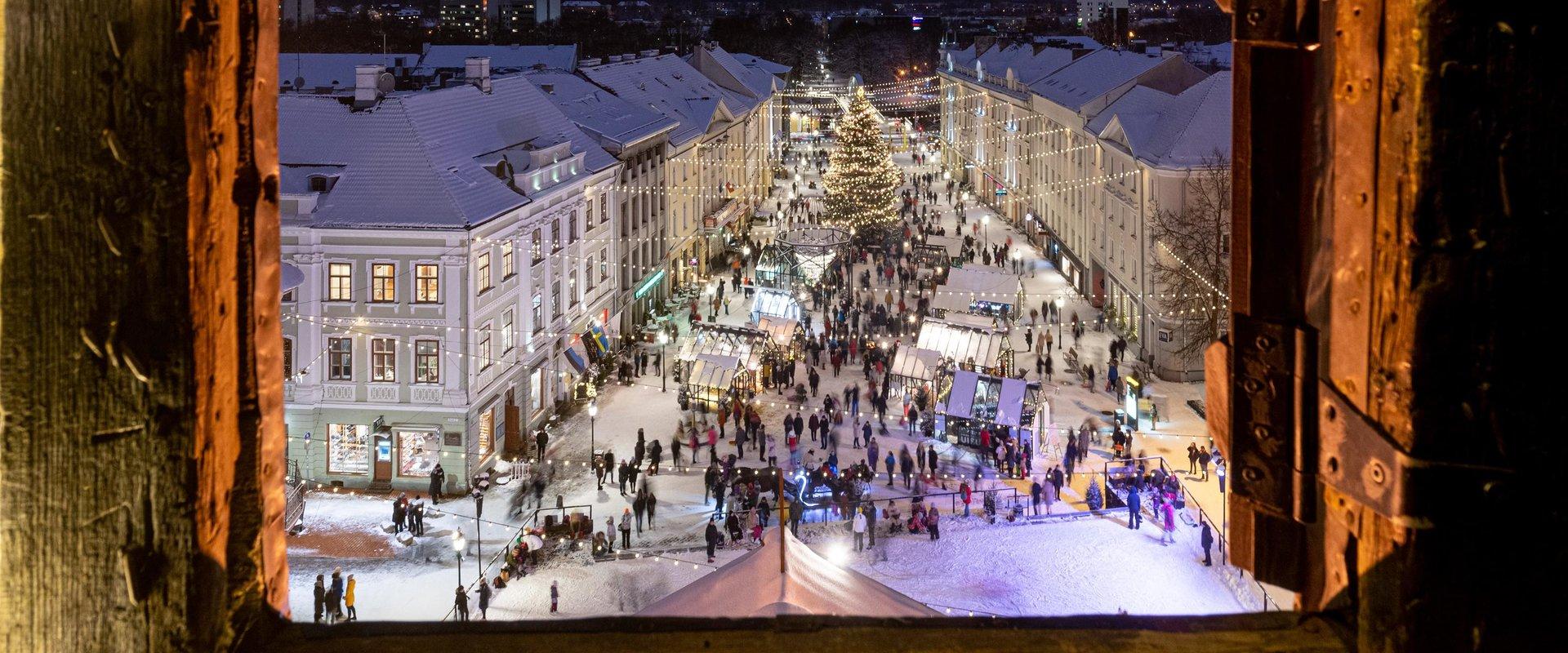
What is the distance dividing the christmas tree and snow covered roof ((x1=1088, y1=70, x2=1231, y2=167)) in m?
11.5

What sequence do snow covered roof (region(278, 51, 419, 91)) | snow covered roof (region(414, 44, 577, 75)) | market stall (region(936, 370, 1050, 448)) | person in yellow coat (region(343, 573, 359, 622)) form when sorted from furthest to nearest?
1. snow covered roof (region(414, 44, 577, 75))
2. snow covered roof (region(278, 51, 419, 91))
3. market stall (region(936, 370, 1050, 448))
4. person in yellow coat (region(343, 573, 359, 622))

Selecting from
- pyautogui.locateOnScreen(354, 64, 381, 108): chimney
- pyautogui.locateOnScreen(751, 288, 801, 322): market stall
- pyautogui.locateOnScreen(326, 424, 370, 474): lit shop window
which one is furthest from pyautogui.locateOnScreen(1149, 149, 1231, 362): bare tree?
pyautogui.locateOnScreen(354, 64, 381, 108): chimney

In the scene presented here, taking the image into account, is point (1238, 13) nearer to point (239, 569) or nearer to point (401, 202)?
point (239, 569)

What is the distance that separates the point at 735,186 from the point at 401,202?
34.5 m

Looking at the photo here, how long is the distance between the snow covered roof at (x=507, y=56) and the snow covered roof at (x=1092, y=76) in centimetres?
A: 2164

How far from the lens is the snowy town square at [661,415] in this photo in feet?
58.5

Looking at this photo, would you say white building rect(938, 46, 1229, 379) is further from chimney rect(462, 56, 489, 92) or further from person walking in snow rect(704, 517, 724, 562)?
chimney rect(462, 56, 489, 92)

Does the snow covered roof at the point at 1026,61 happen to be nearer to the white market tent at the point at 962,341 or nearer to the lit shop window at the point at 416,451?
the white market tent at the point at 962,341

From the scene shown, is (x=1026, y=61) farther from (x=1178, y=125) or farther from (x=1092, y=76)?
(x=1178, y=125)

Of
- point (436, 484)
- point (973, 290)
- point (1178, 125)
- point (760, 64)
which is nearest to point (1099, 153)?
point (1178, 125)

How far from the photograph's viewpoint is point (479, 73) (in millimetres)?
31000

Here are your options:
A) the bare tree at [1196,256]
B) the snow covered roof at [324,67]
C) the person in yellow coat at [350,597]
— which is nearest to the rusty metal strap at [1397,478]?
the person in yellow coat at [350,597]

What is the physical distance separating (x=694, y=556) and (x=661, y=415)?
30.5 ft

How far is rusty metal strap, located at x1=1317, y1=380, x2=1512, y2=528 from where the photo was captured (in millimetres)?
1935
